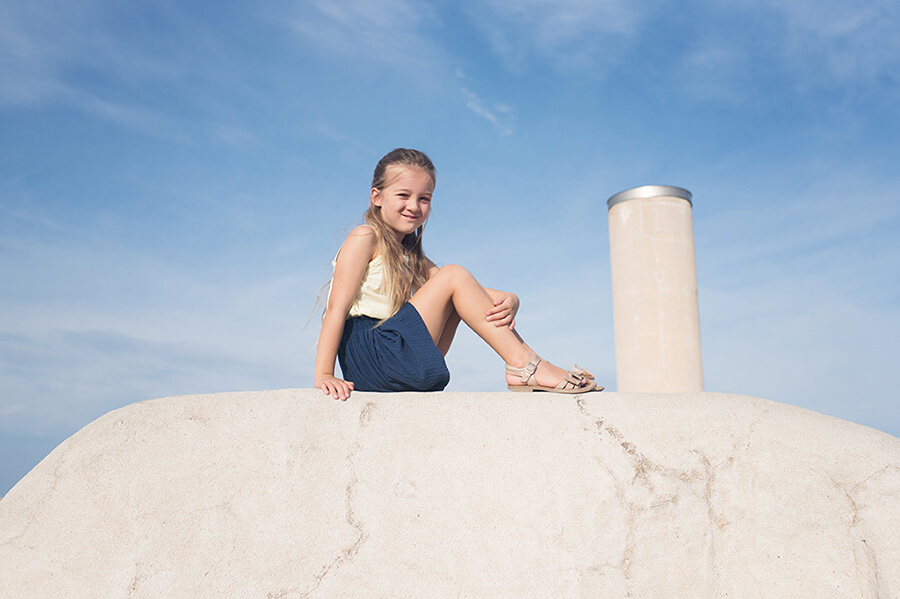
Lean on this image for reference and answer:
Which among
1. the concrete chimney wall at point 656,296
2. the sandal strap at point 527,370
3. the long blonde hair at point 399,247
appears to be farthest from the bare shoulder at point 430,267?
the concrete chimney wall at point 656,296

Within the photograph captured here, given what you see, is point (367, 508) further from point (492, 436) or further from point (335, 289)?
point (335, 289)

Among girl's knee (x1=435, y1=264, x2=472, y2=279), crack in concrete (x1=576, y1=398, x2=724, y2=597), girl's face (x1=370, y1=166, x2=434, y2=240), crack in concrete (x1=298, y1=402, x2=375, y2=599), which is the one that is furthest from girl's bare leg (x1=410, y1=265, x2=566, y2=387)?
crack in concrete (x1=298, y1=402, x2=375, y2=599)

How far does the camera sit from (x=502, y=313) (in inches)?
96.3

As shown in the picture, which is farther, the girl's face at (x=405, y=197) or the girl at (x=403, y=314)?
the girl's face at (x=405, y=197)

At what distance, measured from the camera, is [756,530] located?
6.15 ft

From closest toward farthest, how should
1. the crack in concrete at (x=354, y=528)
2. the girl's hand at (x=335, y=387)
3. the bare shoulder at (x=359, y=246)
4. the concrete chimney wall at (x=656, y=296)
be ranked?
the crack in concrete at (x=354, y=528)
the girl's hand at (x=335, y=387)
the bare shoulder at (x=359, y=246)
the concrete chimney wall at (x=656, y=296)

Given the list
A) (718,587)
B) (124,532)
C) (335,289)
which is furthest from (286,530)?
(718,587)

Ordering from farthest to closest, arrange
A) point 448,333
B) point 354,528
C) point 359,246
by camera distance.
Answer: point 448,333 < point 359,246 < point 354,528

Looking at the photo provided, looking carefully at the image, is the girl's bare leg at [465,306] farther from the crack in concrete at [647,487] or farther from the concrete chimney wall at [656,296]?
the concrete chimney wall at [656,296]

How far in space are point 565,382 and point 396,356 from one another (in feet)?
1.93

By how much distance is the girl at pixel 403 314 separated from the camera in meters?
2.38

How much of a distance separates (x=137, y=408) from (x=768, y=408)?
1.89 m

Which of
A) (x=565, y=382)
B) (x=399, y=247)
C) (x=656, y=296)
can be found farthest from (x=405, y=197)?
(x=656, y=296)

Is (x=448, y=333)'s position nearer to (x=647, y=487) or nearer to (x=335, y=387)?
(x=335, y=387)
